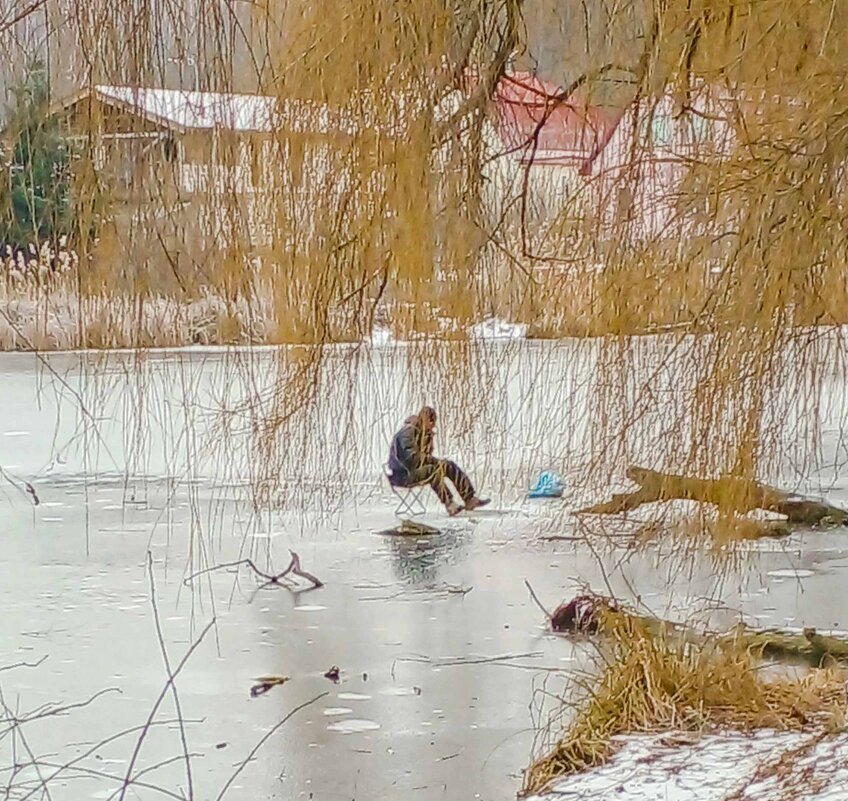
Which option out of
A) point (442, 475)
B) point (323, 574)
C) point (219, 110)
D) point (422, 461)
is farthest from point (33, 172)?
point (323, 574)

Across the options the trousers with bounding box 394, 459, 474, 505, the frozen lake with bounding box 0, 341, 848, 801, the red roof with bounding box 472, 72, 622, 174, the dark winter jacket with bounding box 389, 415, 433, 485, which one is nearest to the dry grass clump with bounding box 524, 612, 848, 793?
the frozen lake with bounding box 0, 341, 848, 801

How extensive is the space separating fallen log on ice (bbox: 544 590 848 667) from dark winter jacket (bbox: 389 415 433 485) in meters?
0.90

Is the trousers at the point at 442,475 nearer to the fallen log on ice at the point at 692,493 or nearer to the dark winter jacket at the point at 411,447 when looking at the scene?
the dark winter jacket at the point at 411,447

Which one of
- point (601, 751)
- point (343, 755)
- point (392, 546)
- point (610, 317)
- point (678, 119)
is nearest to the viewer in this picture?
point (678, 119)

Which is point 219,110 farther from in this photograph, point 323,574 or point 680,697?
point 323,574

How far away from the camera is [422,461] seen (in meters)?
3.98

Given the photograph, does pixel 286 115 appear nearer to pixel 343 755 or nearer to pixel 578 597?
pixel 343 755

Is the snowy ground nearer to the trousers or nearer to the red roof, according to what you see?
the trousers

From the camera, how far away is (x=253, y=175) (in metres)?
2.78

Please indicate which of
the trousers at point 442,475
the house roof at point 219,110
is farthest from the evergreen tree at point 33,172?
the trousers at point 442,475

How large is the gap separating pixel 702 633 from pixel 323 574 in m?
2.79

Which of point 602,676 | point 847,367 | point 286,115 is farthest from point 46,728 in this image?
point 847,367

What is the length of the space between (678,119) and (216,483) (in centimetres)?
157

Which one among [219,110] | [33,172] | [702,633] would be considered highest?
[219,110]
